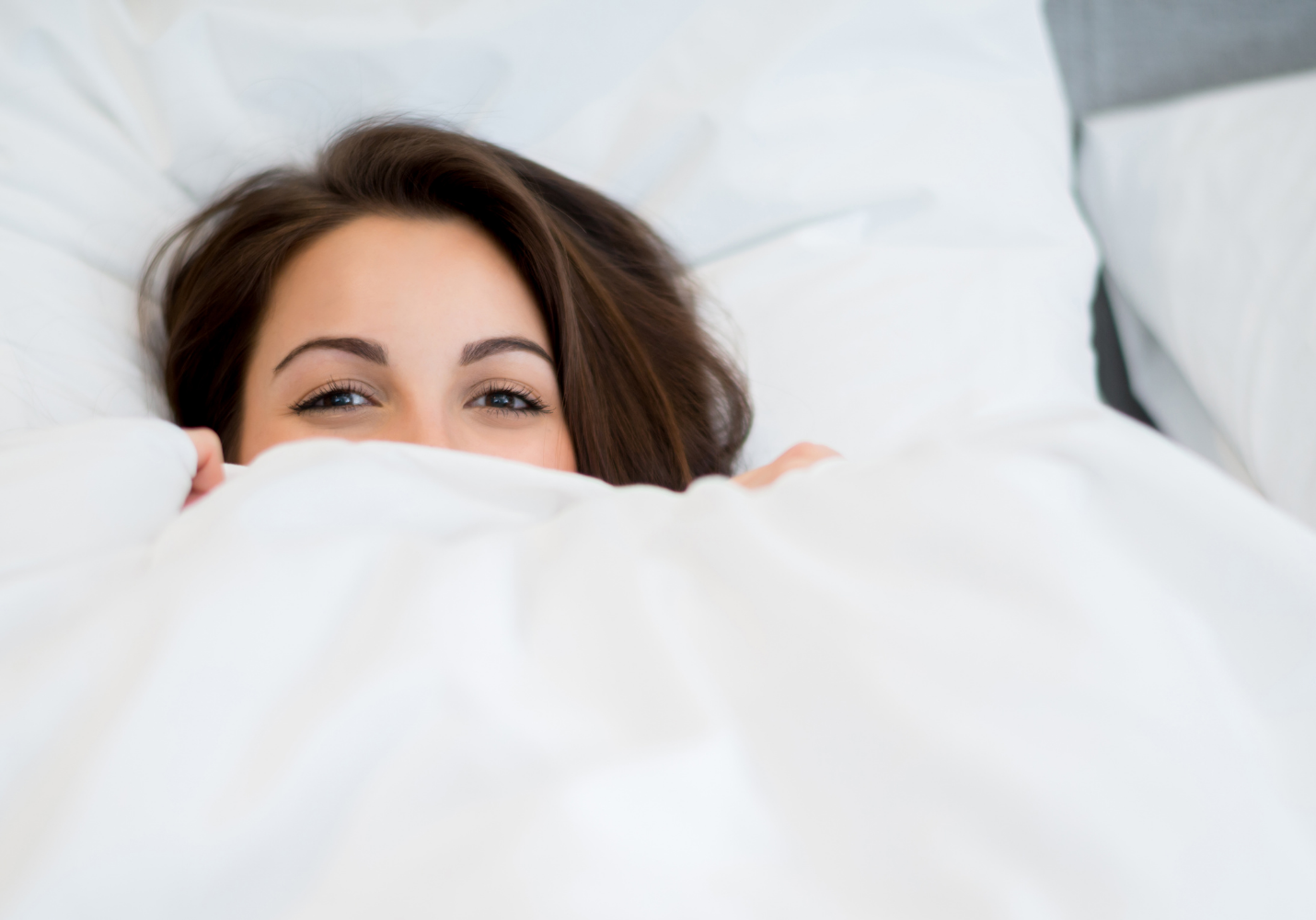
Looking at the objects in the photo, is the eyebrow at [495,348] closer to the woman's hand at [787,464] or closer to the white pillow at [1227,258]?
the woman's hand at [787,464]

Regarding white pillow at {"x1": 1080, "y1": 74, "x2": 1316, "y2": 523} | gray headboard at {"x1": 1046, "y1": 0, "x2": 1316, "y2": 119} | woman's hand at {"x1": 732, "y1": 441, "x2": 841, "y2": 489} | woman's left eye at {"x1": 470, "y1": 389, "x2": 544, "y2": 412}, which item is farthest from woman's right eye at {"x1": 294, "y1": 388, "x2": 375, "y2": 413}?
gray headboard at {"x1": 1046, "y1": 0, "x2": 1316, "y2": 119}

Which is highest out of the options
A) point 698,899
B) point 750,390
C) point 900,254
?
point 698,899

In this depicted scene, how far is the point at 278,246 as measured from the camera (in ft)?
3.28

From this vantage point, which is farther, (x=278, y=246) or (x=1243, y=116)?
(x=1243, y=116)

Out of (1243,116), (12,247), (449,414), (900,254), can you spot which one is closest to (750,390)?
(900,254)

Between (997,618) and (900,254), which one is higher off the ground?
(997,618)

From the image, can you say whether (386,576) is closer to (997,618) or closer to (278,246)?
(997,618)

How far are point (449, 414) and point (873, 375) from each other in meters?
0.50

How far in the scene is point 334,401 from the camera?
0.88 m

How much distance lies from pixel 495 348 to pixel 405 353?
0.09m

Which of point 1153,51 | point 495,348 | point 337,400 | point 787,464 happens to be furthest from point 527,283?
point 1153,51

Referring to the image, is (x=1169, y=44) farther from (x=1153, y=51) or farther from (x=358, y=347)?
(x=358, y=347)

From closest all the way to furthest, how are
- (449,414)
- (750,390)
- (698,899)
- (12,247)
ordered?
(698,899) < (449,414) < (12,247) < (750,390)

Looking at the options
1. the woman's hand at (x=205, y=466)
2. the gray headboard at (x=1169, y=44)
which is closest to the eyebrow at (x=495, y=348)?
the woman's hand at (x=205, y=466)
